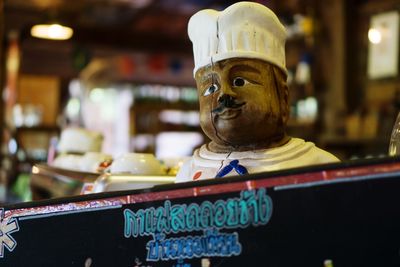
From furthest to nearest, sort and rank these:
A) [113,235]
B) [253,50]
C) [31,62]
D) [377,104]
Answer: [31,62] → [377,104] → [253,50] → [113,235]

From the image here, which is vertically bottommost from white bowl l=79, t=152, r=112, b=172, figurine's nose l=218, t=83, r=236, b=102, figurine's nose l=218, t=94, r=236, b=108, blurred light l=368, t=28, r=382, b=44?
figurine's nose l=218, t=94, r=236, b=108

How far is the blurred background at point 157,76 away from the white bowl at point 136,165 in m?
0.91

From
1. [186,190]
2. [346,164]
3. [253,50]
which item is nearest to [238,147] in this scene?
[253,50]

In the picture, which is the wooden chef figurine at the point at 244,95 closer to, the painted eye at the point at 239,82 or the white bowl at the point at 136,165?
the painted eye at the point at 239,82

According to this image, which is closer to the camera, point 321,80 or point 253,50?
point 253,50

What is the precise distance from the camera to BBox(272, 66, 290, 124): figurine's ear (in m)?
1.11

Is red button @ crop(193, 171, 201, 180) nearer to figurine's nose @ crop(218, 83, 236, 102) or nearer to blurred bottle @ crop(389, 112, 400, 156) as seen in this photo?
figurine's nose @ crop(218, 83, 236, 102)

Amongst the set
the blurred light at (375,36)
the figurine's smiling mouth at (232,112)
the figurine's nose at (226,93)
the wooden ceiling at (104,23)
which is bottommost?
the figurine's smiling mouth at (232,112)

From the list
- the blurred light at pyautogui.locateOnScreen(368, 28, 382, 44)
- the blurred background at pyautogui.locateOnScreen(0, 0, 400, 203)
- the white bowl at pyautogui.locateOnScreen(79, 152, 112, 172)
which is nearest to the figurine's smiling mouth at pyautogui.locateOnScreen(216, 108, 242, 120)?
the white bowl at pyautogui.locateOnScreen(79, 152, 112, 172)

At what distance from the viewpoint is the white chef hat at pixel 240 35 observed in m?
1.08

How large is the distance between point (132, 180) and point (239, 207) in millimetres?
623

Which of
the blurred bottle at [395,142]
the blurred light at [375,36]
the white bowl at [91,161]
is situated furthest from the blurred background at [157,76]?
the blurred bottle at [395,142]

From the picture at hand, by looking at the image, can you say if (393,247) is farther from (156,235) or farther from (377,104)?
(377,104)

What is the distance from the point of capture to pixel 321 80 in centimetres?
497
